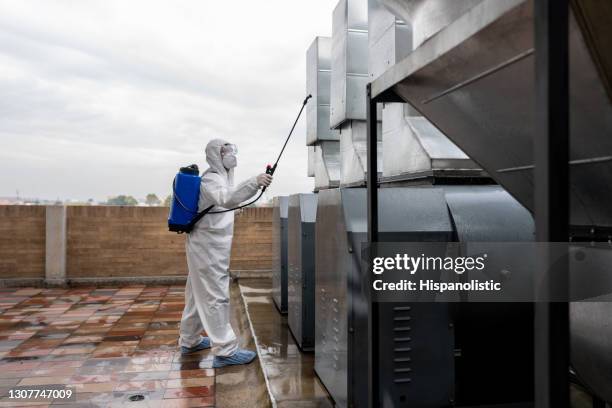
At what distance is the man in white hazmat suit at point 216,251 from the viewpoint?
3.68 m

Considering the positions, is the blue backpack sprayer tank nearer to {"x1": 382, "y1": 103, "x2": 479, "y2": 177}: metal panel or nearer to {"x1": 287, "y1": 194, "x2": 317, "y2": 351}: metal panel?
{"x1": 287, "y1": 194, "x2": 317, "y2": 351}: metal panel

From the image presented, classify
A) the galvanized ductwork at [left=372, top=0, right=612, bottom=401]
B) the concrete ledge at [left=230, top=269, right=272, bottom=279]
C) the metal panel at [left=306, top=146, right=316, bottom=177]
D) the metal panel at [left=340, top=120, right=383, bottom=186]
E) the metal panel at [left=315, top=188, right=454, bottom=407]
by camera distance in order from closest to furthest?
the galvanized ductwork at [left=372, top=0, right=612, bottom=401]
the metal panel at [left=315, top=188, right=454, bottom=407]
the metal panel at [left=340, top=120, right=383, bottom=186]
the metal panel at [left=306, top=146, right=316, bottom=177]
the concrete ledge at [left=230, top=269, right=272, bottom=279]

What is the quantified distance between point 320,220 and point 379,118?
7.28 ft

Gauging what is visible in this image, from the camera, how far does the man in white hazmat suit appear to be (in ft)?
12.1

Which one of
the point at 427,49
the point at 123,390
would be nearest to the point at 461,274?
the point at 427,49

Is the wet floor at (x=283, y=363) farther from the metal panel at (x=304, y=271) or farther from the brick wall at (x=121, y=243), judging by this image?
the brick wall at (x=121, y=243)

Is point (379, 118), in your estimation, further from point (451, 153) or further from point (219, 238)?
point (219, 238)

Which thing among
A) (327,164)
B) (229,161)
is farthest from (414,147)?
(327,164)

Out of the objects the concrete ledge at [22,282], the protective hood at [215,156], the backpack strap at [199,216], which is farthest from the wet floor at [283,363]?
the concrete ledge at [22,282]

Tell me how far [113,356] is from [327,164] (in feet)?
10.7

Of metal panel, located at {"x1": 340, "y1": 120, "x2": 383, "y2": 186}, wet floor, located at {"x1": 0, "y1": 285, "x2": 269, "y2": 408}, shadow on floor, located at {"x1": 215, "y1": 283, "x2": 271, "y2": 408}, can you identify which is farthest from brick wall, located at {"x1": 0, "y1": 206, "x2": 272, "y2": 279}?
shadow on floor, located at {"x1": 215, "y1": 283, "x2": 271, "y2": 408}

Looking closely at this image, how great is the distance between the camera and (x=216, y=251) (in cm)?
379

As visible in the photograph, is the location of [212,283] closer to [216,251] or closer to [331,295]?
[216,251]

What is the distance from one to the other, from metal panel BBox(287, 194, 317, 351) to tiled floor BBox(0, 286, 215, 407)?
808 millimetres
